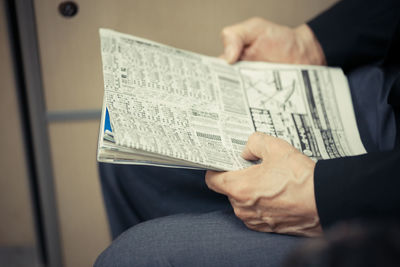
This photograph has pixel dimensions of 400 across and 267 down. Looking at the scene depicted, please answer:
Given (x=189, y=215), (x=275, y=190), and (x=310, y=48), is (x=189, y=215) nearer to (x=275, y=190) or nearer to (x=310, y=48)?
(x=275, y=190)

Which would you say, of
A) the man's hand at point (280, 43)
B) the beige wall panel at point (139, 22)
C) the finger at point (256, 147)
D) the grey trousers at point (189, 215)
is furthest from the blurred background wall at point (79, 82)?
the finger at point (256, 147)

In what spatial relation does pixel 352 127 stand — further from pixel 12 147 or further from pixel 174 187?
pixel 12 147

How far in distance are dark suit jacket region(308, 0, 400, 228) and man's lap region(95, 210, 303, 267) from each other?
0.07 metres

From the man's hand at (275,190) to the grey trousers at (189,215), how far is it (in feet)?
0.06

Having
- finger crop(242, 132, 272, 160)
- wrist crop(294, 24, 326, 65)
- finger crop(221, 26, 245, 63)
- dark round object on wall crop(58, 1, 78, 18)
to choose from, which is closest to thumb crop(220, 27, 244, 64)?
finger crop(221, 26, 245, 63)

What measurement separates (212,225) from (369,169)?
0.61ft

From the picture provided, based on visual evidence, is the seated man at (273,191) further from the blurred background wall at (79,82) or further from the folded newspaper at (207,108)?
the blurred background wall at (79,82)

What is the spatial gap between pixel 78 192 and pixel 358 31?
765mm

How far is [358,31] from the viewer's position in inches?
23.6

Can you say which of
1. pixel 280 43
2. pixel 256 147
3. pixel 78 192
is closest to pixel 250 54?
pixel 280 43

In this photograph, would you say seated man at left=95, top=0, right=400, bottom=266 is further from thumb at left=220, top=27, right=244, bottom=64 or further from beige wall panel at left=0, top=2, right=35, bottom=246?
beige wall panel at left=0, top=2, right=35, bottom=246

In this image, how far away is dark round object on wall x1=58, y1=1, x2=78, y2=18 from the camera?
745 mm

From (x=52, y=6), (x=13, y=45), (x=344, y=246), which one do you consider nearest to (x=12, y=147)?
(x=13, y=45)

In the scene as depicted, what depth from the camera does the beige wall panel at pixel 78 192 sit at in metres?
0.85
